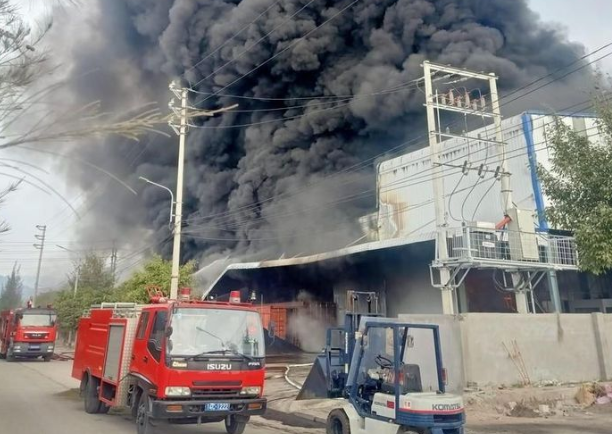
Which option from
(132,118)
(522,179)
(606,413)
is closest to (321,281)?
(522,179)

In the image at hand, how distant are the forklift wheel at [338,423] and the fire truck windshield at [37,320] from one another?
21368 millimetres

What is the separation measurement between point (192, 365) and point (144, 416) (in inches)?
40.7

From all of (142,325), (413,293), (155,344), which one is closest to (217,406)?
(155,344)

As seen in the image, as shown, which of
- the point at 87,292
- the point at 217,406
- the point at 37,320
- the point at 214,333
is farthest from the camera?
the point at 87,292

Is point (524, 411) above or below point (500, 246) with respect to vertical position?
below

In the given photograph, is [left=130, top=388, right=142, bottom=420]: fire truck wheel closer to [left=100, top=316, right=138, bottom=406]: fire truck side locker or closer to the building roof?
[left=100, top=316, right=138, bottom=406]: fire truck side locker

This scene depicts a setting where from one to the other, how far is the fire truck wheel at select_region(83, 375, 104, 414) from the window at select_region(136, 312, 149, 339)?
2.41 m

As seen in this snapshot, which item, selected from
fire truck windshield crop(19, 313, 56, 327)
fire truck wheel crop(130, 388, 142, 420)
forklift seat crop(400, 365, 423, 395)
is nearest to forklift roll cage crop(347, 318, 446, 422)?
forklift seat crop(400, 365, 423, 395)

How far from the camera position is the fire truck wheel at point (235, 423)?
7.38 m

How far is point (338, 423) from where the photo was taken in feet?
22.0

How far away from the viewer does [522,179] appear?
60.6ft

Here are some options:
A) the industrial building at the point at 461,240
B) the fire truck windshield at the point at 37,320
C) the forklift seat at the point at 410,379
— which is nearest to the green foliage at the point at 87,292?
the fire truck windshield at the point at 37,320

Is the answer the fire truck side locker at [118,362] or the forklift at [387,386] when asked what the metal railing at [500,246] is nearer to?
the forklift at [387,386]

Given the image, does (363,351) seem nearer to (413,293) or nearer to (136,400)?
(136,400)
